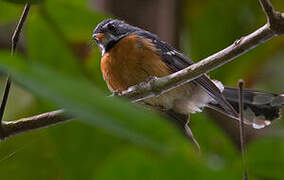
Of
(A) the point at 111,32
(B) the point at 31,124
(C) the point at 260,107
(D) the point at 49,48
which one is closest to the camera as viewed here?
(B) the point at 31,124

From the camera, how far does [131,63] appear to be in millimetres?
2844

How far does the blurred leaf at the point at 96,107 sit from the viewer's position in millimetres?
619

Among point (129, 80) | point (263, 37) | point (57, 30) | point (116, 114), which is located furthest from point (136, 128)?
point (129, 80)

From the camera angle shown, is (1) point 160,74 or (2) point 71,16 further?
(1) point 160,74

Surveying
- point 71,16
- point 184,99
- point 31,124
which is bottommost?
point 184,99

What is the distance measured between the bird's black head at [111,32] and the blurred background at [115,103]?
0.11 m

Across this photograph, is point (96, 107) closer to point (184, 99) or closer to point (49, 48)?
point (49, 48)

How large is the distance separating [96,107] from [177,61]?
2229 mm

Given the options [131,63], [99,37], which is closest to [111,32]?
[99,37]

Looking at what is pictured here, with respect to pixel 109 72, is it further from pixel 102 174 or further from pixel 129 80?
pixel 102 174

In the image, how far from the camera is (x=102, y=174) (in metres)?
0.64

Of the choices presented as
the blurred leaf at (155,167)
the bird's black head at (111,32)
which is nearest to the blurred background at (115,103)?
the blurred leaf at (155,167)

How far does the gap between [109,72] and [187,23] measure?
0.66m

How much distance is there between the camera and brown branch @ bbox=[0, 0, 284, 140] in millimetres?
1405
